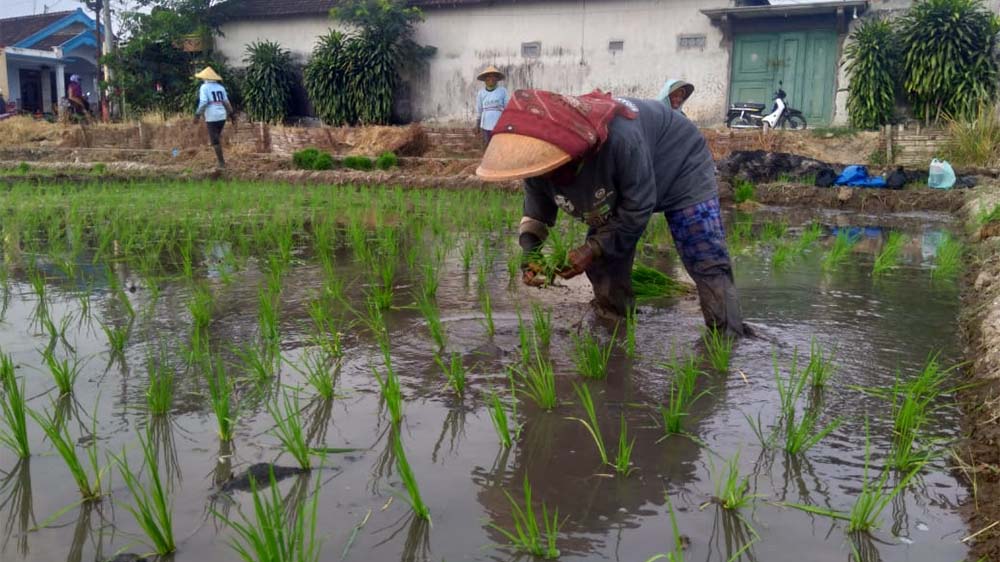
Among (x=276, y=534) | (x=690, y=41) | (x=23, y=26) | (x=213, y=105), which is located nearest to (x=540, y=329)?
(x=276, y=534)

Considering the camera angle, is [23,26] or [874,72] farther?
[23,26]

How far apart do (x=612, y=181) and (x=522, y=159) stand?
0.40 m

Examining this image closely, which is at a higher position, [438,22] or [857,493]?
[438,22]

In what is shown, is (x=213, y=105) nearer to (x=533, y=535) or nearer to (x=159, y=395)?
(x=159, y=395)

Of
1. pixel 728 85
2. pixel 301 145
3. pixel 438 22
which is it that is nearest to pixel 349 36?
pixel 438 22

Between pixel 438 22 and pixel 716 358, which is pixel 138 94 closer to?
pixel 438 22

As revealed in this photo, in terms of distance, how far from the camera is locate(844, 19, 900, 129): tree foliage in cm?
1066

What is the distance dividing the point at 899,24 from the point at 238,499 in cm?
1142

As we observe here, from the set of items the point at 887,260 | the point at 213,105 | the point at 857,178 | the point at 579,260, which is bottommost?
the point at 887,260

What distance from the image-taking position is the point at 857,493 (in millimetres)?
1833

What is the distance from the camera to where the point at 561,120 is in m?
2.48

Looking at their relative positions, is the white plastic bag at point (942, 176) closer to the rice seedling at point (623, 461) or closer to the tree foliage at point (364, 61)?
the rice seedling at point (623, 461)

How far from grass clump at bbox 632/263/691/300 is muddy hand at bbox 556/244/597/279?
92cm

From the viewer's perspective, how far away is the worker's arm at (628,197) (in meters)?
2.64
